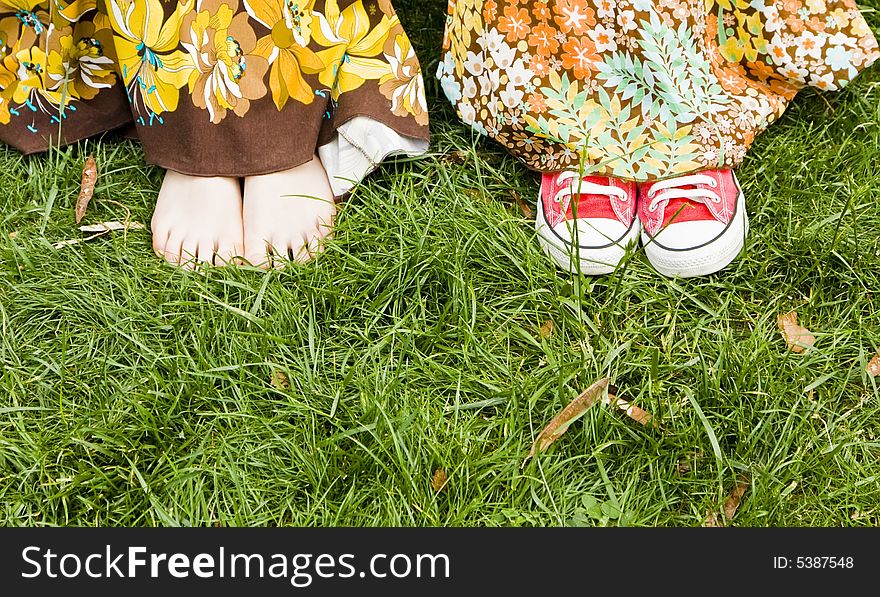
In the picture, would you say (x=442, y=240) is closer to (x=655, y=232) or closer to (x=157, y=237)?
(x=655, y=232)

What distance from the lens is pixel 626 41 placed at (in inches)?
59.3

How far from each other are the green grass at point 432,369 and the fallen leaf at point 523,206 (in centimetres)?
2

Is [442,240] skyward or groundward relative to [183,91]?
groundward

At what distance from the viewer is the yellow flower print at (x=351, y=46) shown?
1.59m

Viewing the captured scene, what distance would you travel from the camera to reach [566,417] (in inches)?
50.4

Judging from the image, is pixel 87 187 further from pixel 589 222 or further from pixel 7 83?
pixel 589 222

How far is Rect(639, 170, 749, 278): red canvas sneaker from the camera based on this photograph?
1.49 m

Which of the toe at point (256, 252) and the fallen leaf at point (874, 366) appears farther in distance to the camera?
the toe at point (256, 252)

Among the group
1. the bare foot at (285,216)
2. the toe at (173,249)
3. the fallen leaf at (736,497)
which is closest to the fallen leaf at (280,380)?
the bare foot at (285,216)

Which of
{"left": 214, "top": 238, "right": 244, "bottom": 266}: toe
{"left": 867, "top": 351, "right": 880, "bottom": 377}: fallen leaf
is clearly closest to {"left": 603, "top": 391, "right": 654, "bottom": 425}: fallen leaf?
{"left": 867, "top": 351, "right": 880, "bottom": 377}: fallen leaf

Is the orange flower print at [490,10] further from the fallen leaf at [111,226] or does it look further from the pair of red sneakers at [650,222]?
the fallen leaf at [111,226]

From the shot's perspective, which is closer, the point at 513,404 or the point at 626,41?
the point at 513,404
